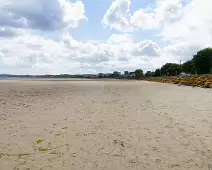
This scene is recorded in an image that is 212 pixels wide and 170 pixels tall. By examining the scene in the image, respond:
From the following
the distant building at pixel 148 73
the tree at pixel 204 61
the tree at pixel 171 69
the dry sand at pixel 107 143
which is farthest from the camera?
the distant building at pixel 148 73

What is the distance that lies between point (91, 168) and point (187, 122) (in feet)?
16.7

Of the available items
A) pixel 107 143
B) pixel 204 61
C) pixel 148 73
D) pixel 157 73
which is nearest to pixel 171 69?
pixel 157 73

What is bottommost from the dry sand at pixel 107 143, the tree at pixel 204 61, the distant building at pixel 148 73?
the dry sand at pixel 107 143

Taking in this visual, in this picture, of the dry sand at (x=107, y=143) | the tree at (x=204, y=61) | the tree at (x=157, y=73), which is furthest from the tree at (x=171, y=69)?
the dry sand at (x=107, y=143)

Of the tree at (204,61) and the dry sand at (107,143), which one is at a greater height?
the tree at (204,61)

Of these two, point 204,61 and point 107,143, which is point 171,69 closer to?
point 204,61

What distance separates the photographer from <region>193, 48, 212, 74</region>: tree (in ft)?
276

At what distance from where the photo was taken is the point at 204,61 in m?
85.0

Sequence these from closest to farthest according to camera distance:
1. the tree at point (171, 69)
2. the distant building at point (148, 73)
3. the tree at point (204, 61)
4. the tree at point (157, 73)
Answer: the tree at point (204, 61) → the tree at point (171, 69) → the tree at point (157, 73) → the distant building at point (148, 73)

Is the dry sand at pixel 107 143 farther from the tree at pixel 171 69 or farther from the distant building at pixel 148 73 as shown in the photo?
the distant building at pixel 148 73

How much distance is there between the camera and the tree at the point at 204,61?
276ft

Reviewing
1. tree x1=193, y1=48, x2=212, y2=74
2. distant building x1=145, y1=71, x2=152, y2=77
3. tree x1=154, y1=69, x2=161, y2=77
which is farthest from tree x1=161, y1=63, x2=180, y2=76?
tree x1=193, y1=48, x2=212, y2=74

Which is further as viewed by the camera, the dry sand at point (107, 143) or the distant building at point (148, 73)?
the distant building at point (148, 73)

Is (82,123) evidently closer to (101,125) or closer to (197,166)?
(101,125)
